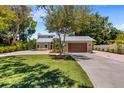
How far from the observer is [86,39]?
27234mm

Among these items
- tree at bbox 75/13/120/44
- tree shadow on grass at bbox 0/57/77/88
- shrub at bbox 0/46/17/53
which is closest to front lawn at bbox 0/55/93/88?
tree shadow on grass at bbox 0/57/77/88

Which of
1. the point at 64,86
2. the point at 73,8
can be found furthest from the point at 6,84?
the point at 73,8

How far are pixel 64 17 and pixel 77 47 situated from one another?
898 cm

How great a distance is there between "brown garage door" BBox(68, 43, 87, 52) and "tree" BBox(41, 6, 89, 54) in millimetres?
6916

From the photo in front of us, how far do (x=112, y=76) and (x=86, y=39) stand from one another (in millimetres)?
17104

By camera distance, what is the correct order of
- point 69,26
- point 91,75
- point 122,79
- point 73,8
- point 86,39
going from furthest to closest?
point 86,39 → point 69,26 → point 73,8 → point 91,75 → point 122,79

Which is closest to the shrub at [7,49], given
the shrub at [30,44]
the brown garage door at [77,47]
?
the shrub at [30,44]

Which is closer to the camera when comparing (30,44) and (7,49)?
(7,49)

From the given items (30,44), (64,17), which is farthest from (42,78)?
(30,44)

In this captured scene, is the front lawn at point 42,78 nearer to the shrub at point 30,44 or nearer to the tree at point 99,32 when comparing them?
the tree at point 99,32

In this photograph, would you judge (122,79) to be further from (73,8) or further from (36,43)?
(36,43)

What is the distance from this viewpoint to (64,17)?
17.6m

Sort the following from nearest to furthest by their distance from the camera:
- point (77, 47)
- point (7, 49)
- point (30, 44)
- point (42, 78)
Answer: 1. point (42, 78)
2. point (7, 49)
3. point (77, 47)
4. point (30, 44)

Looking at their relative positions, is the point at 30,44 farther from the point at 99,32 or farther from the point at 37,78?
the point at 37,78
